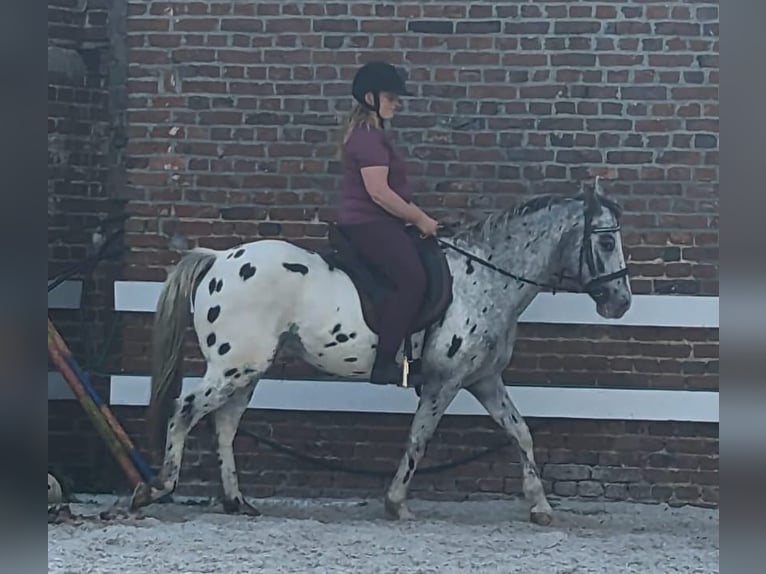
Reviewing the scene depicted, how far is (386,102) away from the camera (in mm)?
6234

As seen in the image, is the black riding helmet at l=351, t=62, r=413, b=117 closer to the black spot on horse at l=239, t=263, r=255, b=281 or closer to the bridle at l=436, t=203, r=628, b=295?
the bridle at l=436, t=203, r=628, b=295

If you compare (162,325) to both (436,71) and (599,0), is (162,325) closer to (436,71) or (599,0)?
(436,71)

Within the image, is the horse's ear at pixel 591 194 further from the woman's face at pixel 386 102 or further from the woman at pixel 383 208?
the woman's face at pixel 386 102

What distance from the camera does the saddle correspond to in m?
6.13

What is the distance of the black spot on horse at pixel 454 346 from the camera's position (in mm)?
6152

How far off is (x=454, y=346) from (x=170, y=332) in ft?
4.16

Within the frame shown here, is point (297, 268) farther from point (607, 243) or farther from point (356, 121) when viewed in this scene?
point (607, 243)

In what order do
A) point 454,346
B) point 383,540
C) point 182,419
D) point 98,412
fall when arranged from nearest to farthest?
point 383,540, point 454,346, point 182,419, point 98,412

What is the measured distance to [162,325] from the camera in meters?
6.35

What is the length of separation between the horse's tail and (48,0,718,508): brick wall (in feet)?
0.36

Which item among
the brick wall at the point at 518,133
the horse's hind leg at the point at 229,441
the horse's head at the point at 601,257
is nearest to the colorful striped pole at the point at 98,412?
the horse's hind leg at the point at 229,441

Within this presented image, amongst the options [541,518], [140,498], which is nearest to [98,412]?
[140,498]

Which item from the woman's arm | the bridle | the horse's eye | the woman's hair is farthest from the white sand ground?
the woman's hair

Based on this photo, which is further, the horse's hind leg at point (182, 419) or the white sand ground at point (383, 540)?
the horse's hind leg at point (182, 419)
